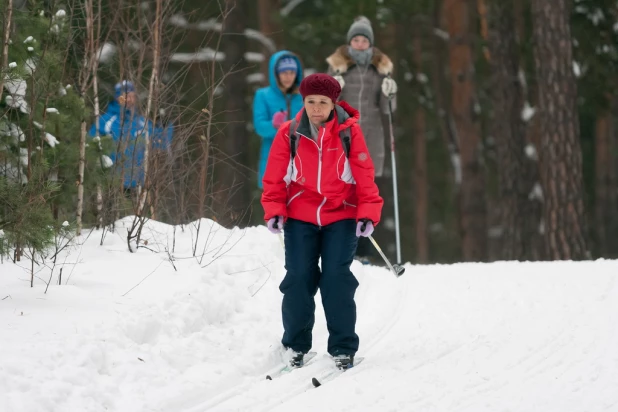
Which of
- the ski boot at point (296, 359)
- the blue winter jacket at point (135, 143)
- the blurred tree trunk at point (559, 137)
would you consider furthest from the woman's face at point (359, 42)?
the ski boot at point (296, 359)

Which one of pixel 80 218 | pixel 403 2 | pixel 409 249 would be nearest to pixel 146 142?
pixel 80 218

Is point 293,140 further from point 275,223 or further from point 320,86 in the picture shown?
point 275,223

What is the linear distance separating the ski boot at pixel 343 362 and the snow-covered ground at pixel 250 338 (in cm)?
8

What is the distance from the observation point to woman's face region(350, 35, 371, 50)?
10.3m

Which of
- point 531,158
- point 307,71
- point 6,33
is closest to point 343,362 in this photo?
point 6,33

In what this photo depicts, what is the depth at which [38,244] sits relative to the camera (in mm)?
6344

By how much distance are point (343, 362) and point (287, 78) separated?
4.74 m

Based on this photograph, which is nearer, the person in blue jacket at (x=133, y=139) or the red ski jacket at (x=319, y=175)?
the red ski jacket at (x=319, y=175)

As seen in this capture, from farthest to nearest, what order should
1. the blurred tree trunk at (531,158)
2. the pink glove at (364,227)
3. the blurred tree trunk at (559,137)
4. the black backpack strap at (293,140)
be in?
the blurred tree trunk at (531,158), the blurred tree trunk at (559,137), the black backpack strap at (293,140), the pink glove at (364,227)

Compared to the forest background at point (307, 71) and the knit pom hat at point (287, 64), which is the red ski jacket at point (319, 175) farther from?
the knit pom hat at point (287, 64)

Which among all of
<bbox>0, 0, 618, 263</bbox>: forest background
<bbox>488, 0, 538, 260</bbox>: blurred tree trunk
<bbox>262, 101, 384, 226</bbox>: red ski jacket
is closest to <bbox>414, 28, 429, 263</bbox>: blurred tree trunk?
<bbox>0, 0, 618, 263</bbox>: forest background

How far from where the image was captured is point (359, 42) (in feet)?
33.9

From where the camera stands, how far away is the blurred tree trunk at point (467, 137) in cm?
1705

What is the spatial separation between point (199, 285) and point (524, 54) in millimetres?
14499
